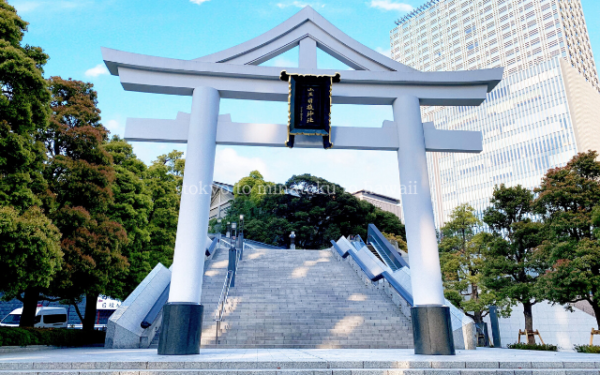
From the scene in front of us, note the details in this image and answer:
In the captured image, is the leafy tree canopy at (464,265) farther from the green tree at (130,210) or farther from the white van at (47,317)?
the white van at (47,317)

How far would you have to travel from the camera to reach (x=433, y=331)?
21.6ft

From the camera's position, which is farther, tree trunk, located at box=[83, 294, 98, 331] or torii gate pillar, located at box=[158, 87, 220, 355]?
tree trunk, located at box=[83, 294, 98, 331]

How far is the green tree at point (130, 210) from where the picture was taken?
1400 cm

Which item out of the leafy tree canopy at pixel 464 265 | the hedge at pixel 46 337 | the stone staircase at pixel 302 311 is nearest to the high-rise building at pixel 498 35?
the leafy tree canopy at pixel 464 265

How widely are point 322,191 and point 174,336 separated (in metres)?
27.9

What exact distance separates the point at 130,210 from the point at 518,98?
212 feet

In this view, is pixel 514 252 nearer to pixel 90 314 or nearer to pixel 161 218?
pixel 161 218

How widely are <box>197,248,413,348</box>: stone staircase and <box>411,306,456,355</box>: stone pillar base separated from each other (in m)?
2.70

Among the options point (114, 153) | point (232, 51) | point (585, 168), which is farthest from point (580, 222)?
point (114, 153)

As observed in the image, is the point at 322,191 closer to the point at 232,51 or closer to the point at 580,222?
the point at 580,222

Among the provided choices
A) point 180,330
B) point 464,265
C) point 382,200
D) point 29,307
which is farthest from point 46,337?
point 382,200

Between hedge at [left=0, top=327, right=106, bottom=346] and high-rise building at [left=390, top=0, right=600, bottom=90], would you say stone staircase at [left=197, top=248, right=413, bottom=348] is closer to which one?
hedge at [left=0, top=327, right=106, bottom=346]

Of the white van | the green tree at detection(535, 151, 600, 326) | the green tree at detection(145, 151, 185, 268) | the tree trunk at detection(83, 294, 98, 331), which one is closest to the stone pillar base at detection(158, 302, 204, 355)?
the tree trunk at detection(83, 294, 98, 331)

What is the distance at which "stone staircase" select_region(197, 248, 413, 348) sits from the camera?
365 inches
